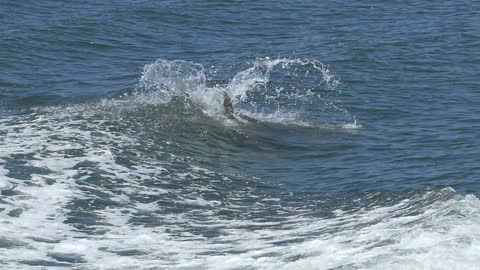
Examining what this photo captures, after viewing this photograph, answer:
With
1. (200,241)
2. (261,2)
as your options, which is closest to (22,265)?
(200,241)

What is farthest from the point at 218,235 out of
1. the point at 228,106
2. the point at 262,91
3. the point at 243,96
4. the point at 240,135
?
the point at 262,91

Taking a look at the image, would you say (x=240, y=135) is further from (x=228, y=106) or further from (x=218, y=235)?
(x=218, y=235)

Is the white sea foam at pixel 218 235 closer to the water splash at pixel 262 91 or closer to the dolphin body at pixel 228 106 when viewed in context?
the dolphin body at pixel 228 106

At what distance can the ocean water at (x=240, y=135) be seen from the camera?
498 inches

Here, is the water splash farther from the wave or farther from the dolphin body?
the dolphin body

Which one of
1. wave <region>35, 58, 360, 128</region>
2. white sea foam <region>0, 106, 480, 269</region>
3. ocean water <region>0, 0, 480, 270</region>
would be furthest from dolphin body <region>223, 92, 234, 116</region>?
white sea foam <region>0, 106, 480, 269</region>

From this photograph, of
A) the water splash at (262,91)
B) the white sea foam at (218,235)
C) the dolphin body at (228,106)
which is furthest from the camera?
the water splash at (262,91)

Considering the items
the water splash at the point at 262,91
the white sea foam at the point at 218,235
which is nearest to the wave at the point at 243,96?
the water splash at the point at 262,91

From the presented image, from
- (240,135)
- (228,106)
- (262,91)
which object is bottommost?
(240,135)

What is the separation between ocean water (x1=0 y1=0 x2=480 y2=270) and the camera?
1264 centimetres

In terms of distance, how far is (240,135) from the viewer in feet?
61.8

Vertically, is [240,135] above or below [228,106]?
below

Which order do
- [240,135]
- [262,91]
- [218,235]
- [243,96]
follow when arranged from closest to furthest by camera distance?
[218,235] < [240,135] < [243,96] < [262,91]

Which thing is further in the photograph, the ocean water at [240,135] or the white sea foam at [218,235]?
the ocean water at [240,135]
